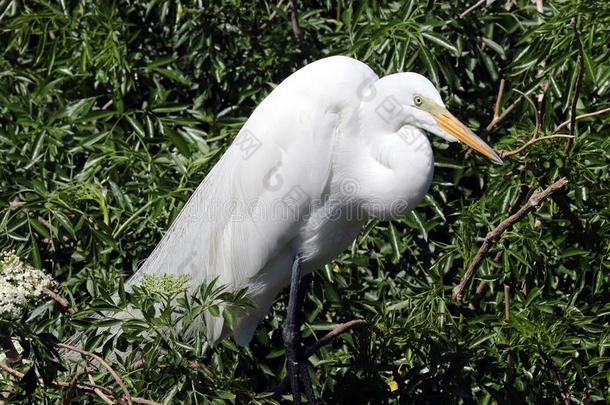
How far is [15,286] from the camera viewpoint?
2133 mm

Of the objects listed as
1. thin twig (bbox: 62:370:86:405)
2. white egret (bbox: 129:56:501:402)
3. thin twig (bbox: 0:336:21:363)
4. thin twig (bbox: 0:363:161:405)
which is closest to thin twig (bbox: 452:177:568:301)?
white egret (bbox: 129:56:501:402)

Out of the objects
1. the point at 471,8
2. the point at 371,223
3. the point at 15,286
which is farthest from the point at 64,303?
the point at 471,8

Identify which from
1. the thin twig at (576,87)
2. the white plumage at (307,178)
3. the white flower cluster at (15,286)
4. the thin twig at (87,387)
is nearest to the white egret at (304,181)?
the white plumage at (307,178)

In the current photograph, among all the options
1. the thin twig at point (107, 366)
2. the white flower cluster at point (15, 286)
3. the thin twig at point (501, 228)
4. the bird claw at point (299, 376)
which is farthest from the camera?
the bird claw at point (299, 376)

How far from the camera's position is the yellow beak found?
8.58 feet

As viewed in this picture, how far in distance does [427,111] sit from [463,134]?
12 centimetres

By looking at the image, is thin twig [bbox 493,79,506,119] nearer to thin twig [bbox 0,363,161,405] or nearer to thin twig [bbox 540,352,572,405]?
thin twig [bbox 540,352,572,405]

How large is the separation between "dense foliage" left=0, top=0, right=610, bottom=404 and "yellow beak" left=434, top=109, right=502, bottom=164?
Result: 0.23 metres

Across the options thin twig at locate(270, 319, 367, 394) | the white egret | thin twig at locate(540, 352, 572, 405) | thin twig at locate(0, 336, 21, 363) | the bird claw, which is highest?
thin twig at locate(0, 336, 21, 363)

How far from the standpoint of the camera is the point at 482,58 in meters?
3.36

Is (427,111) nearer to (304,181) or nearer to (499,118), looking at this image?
(304,181)

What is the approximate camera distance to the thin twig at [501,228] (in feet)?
8.57

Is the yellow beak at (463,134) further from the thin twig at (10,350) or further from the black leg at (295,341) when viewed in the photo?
the thin twig at (10,350)

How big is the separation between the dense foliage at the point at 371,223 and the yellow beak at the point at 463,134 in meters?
0.23
